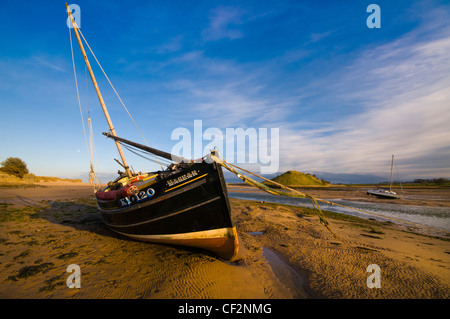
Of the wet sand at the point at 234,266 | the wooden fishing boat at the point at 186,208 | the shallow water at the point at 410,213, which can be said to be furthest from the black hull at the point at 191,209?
the shallow water at the point at 410,213

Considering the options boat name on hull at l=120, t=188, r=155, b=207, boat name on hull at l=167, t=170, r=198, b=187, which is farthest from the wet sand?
boat name on hull at l=167, t=170, r=198, b=187

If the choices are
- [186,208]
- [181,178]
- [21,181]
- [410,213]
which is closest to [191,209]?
[186,208]

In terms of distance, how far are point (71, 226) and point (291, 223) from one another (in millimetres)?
14556

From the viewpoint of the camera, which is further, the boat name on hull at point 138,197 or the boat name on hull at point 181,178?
the boat name on hull at point 138,197

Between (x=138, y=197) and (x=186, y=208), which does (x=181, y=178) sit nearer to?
(x=186, y=208)

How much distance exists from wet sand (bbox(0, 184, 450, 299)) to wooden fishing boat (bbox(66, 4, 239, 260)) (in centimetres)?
74

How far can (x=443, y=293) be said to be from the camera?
470 cm

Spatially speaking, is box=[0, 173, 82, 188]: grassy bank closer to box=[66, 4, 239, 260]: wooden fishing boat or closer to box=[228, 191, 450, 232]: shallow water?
box=[66, 4, 239, 260]: wooden fishing boat

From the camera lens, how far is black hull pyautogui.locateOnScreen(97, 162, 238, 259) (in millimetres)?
6355

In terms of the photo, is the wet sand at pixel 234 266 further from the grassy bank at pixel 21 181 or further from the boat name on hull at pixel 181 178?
the grassy bank at pixel 21 181

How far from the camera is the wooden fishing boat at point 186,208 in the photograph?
6359 millimetres

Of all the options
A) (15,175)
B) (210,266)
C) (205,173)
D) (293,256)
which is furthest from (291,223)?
(15,175)

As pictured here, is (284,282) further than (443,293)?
Yes

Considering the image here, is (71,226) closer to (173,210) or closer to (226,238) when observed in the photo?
(173,210)
